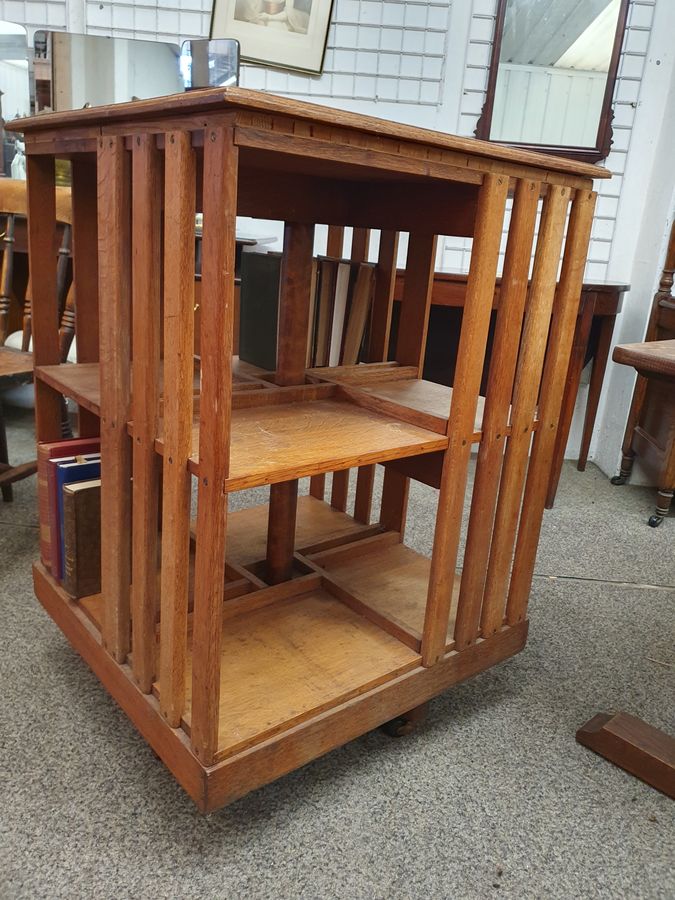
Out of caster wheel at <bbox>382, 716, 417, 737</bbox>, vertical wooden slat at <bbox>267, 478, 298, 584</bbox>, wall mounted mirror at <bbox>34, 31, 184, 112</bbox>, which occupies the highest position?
wall mounted mirror at <bbox>34, 31, 184, 112</bbox>

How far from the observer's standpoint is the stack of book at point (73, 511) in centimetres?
135

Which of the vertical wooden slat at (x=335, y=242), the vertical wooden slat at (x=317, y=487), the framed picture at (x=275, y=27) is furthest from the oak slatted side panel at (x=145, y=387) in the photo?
the framed picture at (x=275, y=27)

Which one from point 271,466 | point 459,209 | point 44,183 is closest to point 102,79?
point 44,183

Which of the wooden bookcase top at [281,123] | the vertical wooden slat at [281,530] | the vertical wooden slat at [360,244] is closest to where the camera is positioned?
the wooden bookcase top at [281,123]

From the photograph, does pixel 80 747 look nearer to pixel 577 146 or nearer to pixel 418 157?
pixel 418 157

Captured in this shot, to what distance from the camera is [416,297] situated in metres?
1.67

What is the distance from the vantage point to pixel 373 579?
161 cm

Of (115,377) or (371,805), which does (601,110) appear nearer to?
(115,377)

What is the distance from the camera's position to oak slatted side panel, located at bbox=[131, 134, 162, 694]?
982 mm

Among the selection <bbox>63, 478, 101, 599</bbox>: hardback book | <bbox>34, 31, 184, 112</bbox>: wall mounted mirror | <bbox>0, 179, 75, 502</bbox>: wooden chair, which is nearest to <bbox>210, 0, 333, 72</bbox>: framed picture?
<bbox>34, 31, 184, 112</bbox>: wall mounted mirror

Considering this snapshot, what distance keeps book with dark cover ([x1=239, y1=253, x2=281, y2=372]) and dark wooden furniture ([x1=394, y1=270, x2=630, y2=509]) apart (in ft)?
2.61

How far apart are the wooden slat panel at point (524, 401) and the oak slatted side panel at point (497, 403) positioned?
0.07 ft

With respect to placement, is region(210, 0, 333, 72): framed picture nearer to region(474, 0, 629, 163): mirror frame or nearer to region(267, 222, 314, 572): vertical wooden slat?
region(474, 0, 629, 163): mirror frame

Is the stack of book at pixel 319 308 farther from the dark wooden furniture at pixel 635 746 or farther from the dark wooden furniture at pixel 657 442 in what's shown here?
the dark wooden furniture at pixel 657 442
